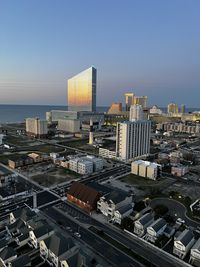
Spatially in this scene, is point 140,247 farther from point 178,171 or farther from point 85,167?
point 178,171

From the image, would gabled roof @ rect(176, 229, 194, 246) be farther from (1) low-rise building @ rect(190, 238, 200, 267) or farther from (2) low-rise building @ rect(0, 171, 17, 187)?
(2) low-rise building @ rect(0, 171, 17, 187)

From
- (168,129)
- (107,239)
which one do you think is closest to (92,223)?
(107,239)

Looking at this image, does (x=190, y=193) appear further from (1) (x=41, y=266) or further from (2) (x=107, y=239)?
(1) (x=41, y=266)

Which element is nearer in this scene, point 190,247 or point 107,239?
point 190,247

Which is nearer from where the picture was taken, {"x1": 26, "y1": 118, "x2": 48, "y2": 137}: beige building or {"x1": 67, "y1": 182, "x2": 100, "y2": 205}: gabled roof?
{"x1": 67, "y1": 182, "x2": 100, "y2": 205}: gabled roof

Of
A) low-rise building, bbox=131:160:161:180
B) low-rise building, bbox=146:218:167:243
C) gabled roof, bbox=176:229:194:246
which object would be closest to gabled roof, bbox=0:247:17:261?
low-rise building, bbox=146:218:167:243

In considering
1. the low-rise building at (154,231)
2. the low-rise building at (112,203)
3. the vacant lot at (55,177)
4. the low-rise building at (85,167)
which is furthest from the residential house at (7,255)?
the low-rise building at (85,167)
